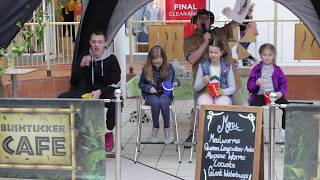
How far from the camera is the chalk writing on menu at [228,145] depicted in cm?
495

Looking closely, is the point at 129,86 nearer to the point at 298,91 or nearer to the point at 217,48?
the point at 217,48

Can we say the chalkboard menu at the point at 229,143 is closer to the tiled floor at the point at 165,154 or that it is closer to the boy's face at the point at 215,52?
the tiled floor at the point at 165,154

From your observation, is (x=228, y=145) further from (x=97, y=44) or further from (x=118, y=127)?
(x=97, y=44)

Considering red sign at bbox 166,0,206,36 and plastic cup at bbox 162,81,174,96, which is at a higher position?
red sign at bbox 166,0,206,36

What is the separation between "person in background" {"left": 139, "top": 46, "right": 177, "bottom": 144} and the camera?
6.77m

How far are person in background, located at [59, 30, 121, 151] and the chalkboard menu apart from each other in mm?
2053

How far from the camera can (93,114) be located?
15.8 feet

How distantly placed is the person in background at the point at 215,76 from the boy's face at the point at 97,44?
4.18 feet

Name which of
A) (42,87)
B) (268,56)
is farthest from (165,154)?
(42,87)

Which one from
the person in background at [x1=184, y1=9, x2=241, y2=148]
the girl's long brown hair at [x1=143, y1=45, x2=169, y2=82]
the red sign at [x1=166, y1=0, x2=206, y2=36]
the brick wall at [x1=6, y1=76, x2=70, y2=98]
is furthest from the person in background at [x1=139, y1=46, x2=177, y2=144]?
the red sign at [x1=166, y1=0, x2=206, y2=36]

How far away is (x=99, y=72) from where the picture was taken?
23.0 ft

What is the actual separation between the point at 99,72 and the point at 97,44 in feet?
1.18

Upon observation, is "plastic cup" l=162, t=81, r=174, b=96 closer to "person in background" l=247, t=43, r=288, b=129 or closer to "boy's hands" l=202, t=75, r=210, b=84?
"boy's hands" l=202, t=75, r=210, b=84

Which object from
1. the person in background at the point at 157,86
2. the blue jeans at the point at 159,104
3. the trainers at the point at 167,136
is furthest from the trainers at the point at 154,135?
the blue jeans at the point at 159,104
